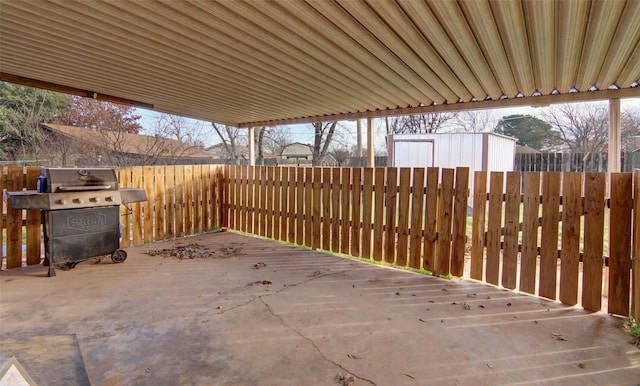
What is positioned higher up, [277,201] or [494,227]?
[277,201]

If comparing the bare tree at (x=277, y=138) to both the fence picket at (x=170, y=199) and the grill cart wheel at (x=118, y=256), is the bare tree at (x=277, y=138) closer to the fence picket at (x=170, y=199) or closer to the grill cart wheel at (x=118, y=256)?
the fence picket at (x=170, y=199)

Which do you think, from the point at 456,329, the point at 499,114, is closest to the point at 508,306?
the point at 456,329

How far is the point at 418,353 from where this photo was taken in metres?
2.41

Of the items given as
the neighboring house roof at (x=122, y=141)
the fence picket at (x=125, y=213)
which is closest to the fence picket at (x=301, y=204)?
the fence picket at (x=125, y=213)

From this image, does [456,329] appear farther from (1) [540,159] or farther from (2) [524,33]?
(1) [540,159]

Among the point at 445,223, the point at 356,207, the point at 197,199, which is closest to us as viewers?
the point at 445,223

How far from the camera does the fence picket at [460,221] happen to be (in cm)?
397

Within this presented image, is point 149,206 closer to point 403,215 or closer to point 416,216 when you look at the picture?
point 403,215

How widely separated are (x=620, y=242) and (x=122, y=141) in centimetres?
1262

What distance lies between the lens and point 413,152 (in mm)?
10891

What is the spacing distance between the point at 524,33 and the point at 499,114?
22487 millimetres

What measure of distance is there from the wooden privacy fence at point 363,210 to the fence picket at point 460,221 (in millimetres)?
11

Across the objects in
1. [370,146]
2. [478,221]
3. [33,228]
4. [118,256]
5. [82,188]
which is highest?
[370,146]

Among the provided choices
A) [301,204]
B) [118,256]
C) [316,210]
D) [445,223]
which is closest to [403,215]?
[445,223]
